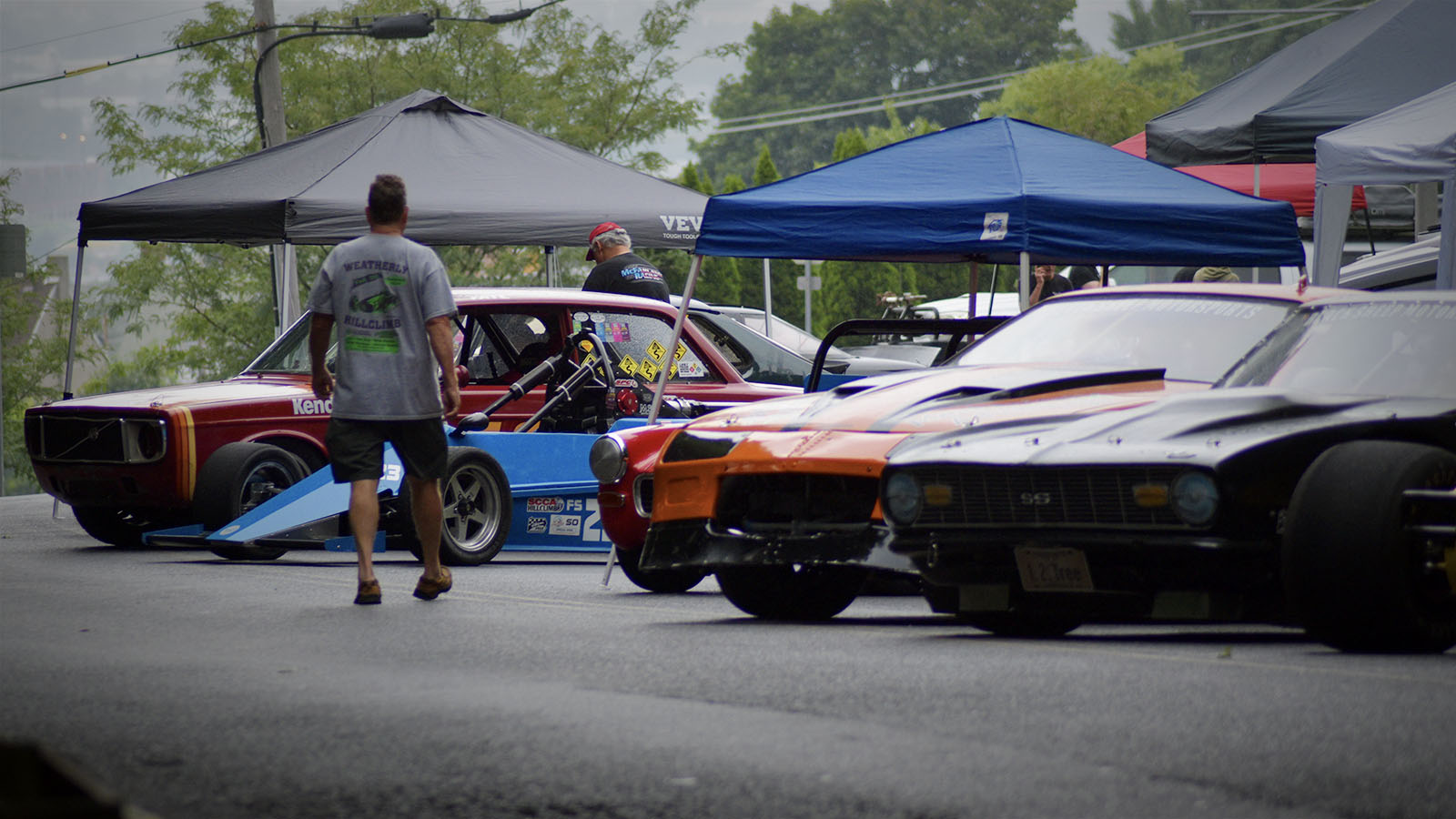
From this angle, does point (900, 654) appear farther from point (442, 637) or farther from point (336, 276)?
point (336, 276)

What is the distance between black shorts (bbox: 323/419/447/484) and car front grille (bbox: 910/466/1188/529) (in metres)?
2.63

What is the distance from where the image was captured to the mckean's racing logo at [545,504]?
432 inches

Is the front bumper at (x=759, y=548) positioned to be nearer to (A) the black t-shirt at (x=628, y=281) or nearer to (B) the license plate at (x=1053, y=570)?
(B) the license plate at (x=1053, y=570)

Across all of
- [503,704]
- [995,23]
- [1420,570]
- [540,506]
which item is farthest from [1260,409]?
[995,23]

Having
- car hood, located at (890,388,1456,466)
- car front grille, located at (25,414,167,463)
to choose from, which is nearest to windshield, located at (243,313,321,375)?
car front grille, located at (25,414,167,463)

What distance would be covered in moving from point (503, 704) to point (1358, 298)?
Result: 13.2 feet

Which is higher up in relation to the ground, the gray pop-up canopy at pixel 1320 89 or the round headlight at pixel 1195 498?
the gray pop-up canopy at pixel 1320 89

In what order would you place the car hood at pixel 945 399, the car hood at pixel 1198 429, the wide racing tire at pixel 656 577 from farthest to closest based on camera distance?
the wide racing tire at pixel 656 577, the car hood at pixel 945 399, the car hood at pixel 1198 429

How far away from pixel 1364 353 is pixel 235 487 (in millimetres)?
6444

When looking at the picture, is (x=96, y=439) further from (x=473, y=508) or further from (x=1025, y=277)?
(x=1025, y=277)

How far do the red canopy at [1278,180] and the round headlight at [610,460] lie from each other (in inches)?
385

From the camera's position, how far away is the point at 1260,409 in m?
6.53

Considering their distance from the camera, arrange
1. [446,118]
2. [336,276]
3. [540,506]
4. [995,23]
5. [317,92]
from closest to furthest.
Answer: [336,276], [540,506], [446,118], [317,92], [995,23]

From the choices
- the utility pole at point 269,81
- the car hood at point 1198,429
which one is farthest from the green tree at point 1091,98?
the car hood at point 1198,429
